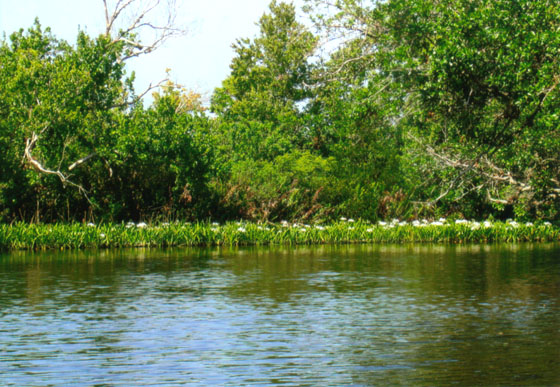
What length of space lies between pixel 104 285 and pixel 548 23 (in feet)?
42.1

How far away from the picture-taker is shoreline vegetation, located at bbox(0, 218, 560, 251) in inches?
1017

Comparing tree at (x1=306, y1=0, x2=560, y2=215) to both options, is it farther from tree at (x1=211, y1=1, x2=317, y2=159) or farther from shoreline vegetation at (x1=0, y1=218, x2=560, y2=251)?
tree at (x1=211, y1=1, x2=317, y2=159)

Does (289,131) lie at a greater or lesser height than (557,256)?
greater

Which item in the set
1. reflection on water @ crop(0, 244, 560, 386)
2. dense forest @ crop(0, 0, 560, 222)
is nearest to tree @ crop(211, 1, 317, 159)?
dense forest @ crop(0, 0, 560, 222)

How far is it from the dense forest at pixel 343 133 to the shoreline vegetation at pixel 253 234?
1.37 meters

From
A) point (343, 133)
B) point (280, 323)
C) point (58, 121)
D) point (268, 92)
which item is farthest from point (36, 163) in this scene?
point (268, 92)

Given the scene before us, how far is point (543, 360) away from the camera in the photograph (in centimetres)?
820

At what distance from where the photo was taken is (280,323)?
1079 cm

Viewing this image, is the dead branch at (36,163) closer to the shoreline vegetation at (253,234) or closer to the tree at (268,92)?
the shoreline vegetation at (253,234)

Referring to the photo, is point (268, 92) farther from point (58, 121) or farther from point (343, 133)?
point (58, 121)

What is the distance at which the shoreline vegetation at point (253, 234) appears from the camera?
25.8 meters

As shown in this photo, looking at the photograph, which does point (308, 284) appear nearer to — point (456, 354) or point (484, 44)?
point (456, 354)

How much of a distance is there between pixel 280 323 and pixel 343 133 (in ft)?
85.0

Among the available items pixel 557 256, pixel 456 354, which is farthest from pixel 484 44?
pixel 456 354
